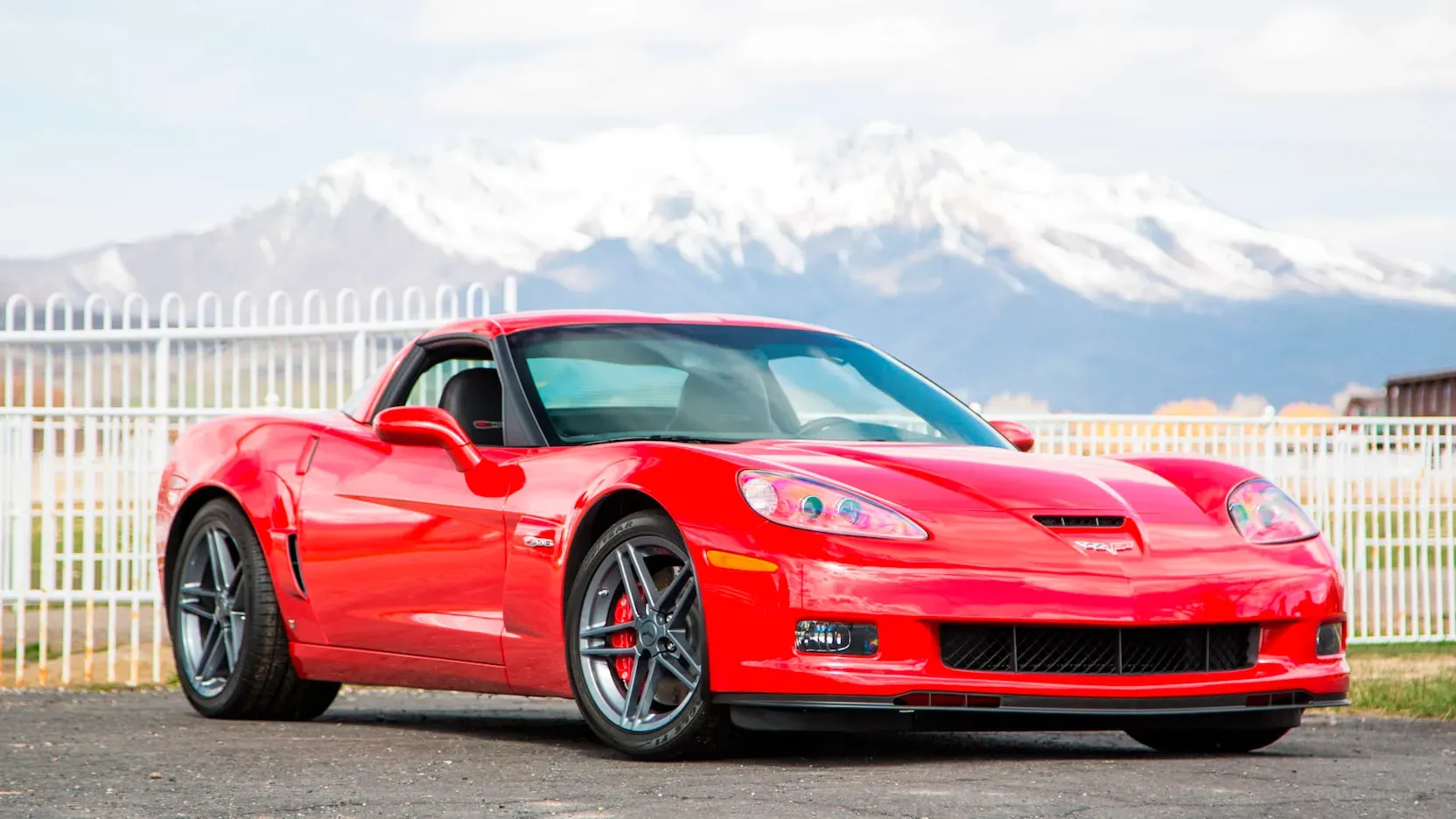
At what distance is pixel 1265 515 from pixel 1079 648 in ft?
2.86

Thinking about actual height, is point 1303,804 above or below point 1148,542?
below

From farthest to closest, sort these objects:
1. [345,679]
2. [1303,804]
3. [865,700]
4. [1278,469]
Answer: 1. [1278,469]
2. [345,679]
3. [865,700]
4. [1303,804]

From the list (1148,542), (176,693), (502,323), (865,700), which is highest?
(502,323)

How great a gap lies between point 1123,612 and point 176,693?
222 inches

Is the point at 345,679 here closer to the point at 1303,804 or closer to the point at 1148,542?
the point at 1148,542

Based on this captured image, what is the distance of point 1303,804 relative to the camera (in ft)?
15.1

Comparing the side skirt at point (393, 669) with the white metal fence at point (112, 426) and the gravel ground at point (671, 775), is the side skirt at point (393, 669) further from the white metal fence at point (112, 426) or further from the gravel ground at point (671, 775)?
the white metal fence at point (112, 426)

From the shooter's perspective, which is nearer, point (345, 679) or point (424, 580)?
point (424, 580)

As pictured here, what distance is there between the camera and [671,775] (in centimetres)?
511

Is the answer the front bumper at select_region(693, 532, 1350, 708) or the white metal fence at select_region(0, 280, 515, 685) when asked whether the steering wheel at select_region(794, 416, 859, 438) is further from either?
the white metal fence at select_region(0, 280, 515, 685)

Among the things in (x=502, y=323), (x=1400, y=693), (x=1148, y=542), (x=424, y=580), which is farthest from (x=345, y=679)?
(x=1400, y=693)

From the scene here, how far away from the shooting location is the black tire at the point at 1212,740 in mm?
5977

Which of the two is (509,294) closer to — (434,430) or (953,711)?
(434,430)

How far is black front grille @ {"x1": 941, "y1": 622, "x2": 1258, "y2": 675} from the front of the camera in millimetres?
5195
